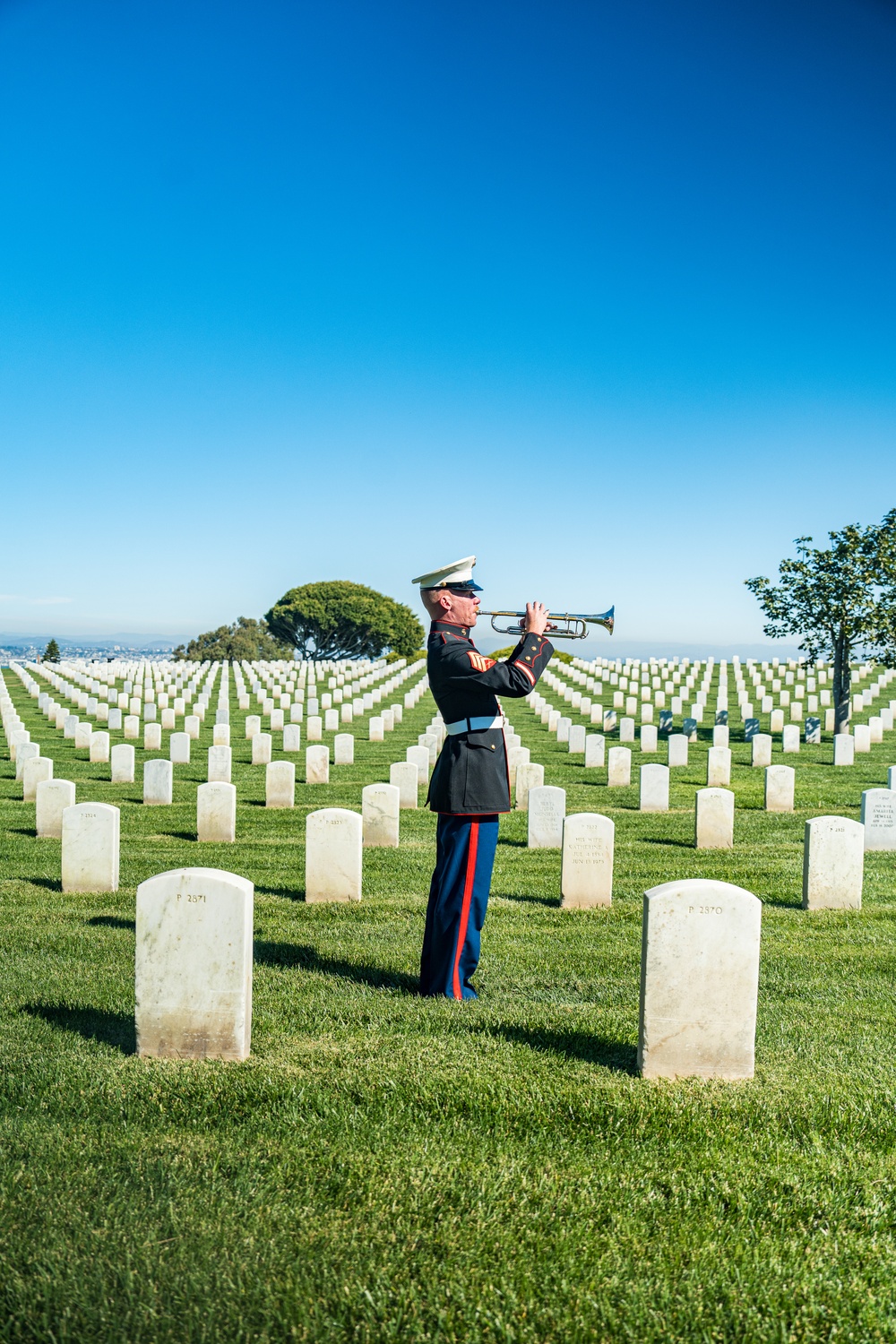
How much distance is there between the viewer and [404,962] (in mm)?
6797

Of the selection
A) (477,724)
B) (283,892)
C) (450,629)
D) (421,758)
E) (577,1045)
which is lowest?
(283,892)

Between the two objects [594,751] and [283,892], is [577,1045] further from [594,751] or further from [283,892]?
[594,751]

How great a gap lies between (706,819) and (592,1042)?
713cm

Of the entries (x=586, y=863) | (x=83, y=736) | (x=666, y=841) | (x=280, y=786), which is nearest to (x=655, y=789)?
(x=666, y=841)

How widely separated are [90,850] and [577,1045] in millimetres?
5814

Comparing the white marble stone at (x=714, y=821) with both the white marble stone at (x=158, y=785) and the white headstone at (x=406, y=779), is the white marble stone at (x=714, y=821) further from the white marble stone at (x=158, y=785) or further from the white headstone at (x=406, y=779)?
the white marble stone at (x=158, y=785)

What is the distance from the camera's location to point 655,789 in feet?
48.3

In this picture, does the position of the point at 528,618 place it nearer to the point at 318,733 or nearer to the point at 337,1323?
the point at 337,1323

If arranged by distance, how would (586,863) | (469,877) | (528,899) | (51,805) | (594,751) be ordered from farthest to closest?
(594,751), (51,805), (528,899), (586,863), (469,877)

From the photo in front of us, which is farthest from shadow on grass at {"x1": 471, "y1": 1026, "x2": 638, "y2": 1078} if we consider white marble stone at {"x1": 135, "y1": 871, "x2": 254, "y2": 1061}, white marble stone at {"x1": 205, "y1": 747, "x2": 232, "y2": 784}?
white marble stone at {"x1": 205, "y1": 747, "x2": 232, "y2": 784}

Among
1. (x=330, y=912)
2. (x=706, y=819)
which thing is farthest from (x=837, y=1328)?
(x=706, y=819)

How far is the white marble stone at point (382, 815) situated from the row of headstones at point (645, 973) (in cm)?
677

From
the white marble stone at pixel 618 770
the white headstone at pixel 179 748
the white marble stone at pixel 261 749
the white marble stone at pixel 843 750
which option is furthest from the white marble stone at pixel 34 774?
the white marble stone at pixel 843 750

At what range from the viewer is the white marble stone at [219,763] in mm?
17156
